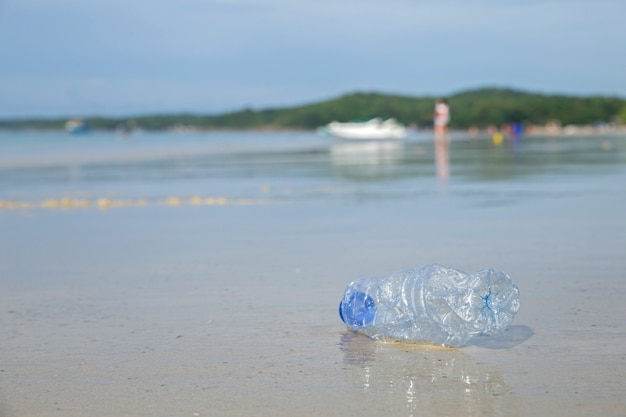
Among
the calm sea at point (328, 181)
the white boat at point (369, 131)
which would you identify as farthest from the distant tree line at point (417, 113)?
the calm sea at point (328, 181)

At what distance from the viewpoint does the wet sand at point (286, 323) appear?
17.1ft

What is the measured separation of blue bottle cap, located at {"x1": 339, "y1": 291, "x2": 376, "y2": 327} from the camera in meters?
6.60

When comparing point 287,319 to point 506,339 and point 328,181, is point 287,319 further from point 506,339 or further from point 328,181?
point 328,181

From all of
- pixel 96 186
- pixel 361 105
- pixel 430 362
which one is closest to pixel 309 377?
pixel 430 362

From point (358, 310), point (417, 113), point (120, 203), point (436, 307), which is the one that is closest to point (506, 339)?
point (436, 307)

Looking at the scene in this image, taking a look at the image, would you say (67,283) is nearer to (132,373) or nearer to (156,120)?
(132,373)

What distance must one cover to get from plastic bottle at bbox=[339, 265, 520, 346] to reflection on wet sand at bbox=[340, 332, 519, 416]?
124mm

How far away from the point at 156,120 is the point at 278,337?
513 feet

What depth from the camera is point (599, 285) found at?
316 inches

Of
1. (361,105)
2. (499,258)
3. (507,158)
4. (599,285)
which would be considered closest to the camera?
(599,285)

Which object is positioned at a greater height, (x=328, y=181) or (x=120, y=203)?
(x=120, y=203)

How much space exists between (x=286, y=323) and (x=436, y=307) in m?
1.16

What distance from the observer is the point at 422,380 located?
5469 mm

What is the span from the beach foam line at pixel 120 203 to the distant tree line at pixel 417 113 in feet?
229
